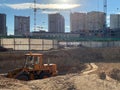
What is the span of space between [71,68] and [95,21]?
89.4m

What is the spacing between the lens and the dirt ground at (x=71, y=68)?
19.4m

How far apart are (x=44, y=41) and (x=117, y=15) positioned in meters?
72.0

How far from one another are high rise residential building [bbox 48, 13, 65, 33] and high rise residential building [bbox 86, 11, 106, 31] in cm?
1165

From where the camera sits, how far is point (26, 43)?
58344 mm

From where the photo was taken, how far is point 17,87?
1839 cm

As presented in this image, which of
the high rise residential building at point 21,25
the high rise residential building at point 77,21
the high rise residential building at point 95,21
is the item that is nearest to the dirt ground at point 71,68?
the high rise residential building at point 21,25

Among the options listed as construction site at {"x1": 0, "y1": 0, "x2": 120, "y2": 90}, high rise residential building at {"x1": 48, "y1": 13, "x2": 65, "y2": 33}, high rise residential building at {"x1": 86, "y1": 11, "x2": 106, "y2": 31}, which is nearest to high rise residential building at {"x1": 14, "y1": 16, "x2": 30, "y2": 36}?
high rise residential building at {"x1": 48, "y1": 13, "x2": 65, "y2": 33}

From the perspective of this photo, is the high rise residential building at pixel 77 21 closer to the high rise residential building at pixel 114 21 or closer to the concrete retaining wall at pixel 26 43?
the high rise residential building at pixel 114 21

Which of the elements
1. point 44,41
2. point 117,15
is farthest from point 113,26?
point 44,41

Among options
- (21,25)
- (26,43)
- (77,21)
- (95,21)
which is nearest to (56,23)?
(77,21)

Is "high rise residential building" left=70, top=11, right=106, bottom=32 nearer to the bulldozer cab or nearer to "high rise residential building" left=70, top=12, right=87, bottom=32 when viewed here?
"high rise residential building" left=70, top=12, right=87, bottom=32

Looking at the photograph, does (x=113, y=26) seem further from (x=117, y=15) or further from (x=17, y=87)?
(x=17, y=87)

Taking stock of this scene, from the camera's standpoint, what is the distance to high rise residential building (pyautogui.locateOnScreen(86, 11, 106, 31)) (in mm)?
122031

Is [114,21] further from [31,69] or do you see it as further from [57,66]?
[31,69]
